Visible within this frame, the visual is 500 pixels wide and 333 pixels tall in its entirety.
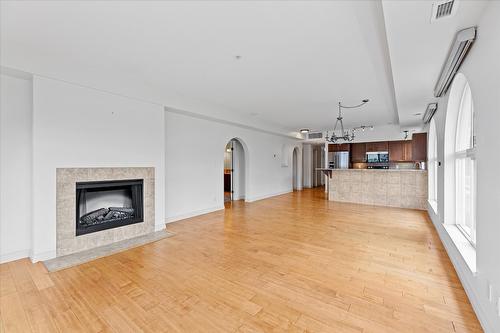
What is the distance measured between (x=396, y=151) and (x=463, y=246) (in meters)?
6.89

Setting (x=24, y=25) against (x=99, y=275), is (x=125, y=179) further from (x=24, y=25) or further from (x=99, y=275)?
(x=24, y=25)

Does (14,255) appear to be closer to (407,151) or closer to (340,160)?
(340,160)

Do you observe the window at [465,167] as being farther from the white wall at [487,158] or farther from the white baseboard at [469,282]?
the white wall at [487,158]

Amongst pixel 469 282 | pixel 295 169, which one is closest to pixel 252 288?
pixel 469 282

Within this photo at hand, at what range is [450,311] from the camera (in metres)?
2.02

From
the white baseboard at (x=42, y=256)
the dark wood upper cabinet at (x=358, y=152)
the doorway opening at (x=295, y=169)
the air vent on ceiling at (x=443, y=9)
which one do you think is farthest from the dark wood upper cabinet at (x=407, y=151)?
the white baseboard at (x=42, y=256)

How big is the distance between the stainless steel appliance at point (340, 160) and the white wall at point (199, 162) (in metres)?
4.03

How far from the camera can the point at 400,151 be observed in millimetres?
8578

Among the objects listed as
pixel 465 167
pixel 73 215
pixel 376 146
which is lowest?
pixel 73 215

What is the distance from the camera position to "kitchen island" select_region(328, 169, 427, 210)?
21.5ft

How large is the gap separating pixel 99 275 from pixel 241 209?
410 centimetres

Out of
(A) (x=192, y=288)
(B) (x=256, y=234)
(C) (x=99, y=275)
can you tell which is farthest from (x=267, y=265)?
(C) (x=99, y=275)

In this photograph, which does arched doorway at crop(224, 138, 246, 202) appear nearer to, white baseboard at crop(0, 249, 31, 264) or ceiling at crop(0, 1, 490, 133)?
ceiling at crop(0, 1, 490, 133)

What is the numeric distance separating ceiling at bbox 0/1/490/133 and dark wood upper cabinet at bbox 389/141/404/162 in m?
4.43
